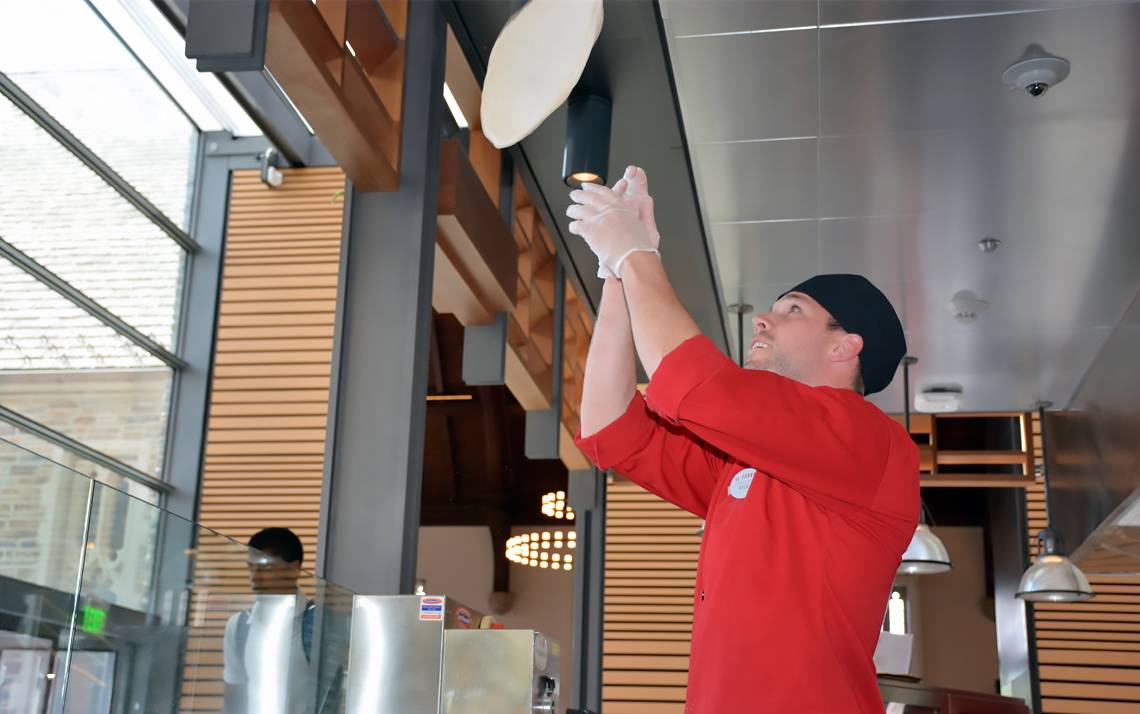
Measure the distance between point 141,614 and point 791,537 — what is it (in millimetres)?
1489

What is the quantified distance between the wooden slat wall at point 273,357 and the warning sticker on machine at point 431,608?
6.95 metres

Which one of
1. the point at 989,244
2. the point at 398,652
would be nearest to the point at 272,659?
the point at 398,652

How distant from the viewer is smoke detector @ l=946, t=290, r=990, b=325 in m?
6.45

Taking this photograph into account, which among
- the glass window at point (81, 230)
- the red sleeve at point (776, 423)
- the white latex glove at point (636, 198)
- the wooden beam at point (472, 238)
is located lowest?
the red sleeve at point (776, 423)

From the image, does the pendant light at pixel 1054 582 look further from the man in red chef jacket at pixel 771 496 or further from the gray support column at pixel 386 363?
the man in red chef jacket at pixel 771 496

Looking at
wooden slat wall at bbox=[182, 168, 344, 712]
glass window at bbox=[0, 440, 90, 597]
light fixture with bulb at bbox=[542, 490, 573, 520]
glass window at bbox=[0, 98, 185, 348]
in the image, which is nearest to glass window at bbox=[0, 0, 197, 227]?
glass window at bbox=[0, 98, 185, 348]

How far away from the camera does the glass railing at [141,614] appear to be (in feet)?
7.04

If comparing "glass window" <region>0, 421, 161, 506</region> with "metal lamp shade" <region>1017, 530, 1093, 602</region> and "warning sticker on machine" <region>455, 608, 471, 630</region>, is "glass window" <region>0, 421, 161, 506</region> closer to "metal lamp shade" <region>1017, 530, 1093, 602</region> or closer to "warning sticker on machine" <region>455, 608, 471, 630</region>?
"warning sticker on machine" <region>455, 608, 471, 630</region>

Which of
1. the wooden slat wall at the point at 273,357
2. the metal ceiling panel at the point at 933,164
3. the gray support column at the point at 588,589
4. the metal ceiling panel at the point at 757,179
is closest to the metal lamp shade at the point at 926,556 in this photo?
the metal ceiling panel at the point at 933,164

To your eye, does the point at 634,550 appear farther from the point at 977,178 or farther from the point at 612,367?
the point at 612,367

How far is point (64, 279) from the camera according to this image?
8352mm

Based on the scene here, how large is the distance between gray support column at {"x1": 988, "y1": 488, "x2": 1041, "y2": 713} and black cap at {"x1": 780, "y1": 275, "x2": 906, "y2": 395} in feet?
23.7

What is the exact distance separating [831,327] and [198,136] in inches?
375

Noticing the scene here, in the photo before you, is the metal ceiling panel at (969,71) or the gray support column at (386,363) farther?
the metal ceiling panel at (969,71)
